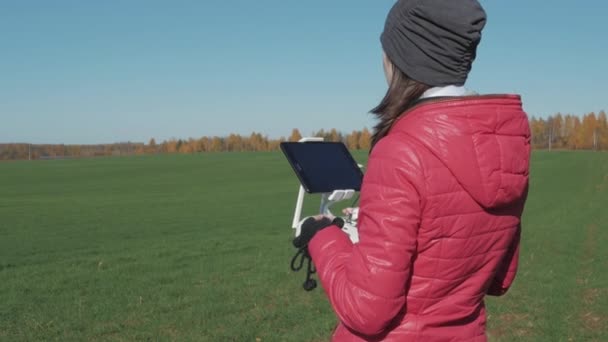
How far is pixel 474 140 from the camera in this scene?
1952 millimetres

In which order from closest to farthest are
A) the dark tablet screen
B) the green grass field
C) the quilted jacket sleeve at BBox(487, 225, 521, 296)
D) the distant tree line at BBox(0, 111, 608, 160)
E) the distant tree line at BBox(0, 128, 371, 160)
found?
the quilted jacket sleeve at BBox(487, 225, 521, 296) → the dark tablet screen → the green grass field → the distant tree line at BBox(0, 128, 371, 160) → the distant tree line at BBox(0, 111, 608, 160)

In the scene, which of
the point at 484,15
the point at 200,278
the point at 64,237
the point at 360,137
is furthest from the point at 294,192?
the point at 360,137

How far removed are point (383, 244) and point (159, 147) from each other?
14799 cm

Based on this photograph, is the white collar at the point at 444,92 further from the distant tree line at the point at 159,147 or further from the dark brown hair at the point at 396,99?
the distant tree line at the point at 159,147

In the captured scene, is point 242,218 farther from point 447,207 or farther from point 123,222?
point 447,207

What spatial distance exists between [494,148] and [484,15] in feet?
1.57

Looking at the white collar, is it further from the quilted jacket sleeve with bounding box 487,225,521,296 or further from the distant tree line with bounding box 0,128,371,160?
the distant tree line with bounding box 0,128,371,160

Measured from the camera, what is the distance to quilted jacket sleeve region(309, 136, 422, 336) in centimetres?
193

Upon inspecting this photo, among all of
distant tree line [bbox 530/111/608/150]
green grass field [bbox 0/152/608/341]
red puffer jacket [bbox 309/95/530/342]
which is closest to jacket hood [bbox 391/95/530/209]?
red puffer jacket [bbox 309/95/530/342]

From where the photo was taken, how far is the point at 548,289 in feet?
31.2

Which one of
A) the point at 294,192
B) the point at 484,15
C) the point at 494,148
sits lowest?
the point at 294,192

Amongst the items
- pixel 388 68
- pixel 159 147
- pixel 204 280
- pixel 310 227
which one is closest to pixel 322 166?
pixel 310 227

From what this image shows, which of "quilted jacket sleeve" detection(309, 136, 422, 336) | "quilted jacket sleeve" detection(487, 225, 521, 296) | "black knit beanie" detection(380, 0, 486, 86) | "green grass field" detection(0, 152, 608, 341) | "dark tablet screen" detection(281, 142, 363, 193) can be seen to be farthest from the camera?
"green grass field" detection(0, 152, 608, 341)

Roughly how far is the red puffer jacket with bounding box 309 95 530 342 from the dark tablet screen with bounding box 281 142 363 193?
2.17 feet
